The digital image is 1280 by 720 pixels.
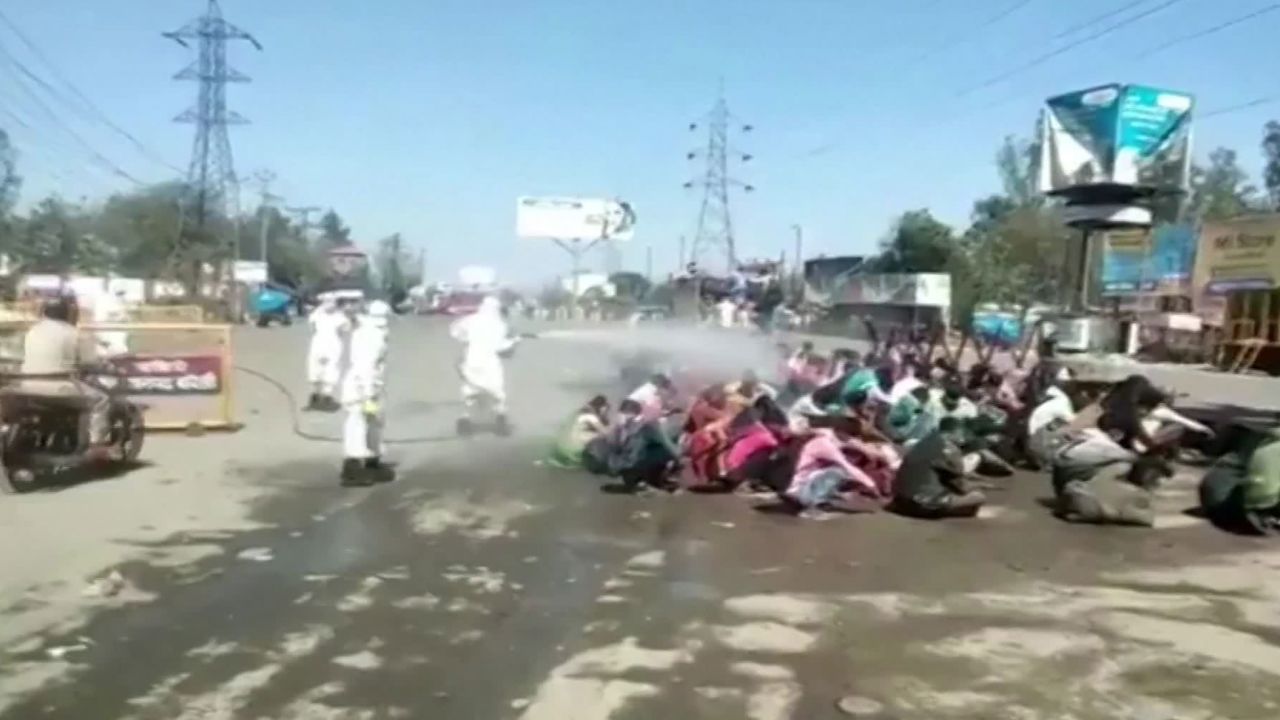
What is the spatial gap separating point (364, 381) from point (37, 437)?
2.89 metres

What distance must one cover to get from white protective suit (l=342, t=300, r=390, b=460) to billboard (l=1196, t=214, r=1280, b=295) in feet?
79.9

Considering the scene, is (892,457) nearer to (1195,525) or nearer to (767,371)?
(1195,525)

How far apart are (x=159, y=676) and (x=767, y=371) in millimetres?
19468

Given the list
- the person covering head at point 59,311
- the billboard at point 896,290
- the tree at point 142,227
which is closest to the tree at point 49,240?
the tree at point 142,227

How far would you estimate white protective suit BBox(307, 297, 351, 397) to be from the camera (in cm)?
1944

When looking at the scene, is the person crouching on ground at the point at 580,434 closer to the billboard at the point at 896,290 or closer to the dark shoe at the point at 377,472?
the dark shoe at the point at 377,472

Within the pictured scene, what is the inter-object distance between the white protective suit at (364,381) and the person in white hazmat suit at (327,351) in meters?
6.30

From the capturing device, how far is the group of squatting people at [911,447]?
11.6m

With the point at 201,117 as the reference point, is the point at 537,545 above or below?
below

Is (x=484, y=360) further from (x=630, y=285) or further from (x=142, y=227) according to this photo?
(x=142, y=227)

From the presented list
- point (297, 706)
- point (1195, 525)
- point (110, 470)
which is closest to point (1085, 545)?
point (1195, 525)

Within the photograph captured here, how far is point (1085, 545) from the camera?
10.6m

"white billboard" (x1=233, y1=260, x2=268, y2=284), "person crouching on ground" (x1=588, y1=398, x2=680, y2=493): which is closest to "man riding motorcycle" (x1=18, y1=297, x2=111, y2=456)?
"person crouching on ground" (x1=588, y1=398, x2=680, y2=493)

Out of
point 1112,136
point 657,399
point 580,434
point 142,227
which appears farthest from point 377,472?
point 142,227
